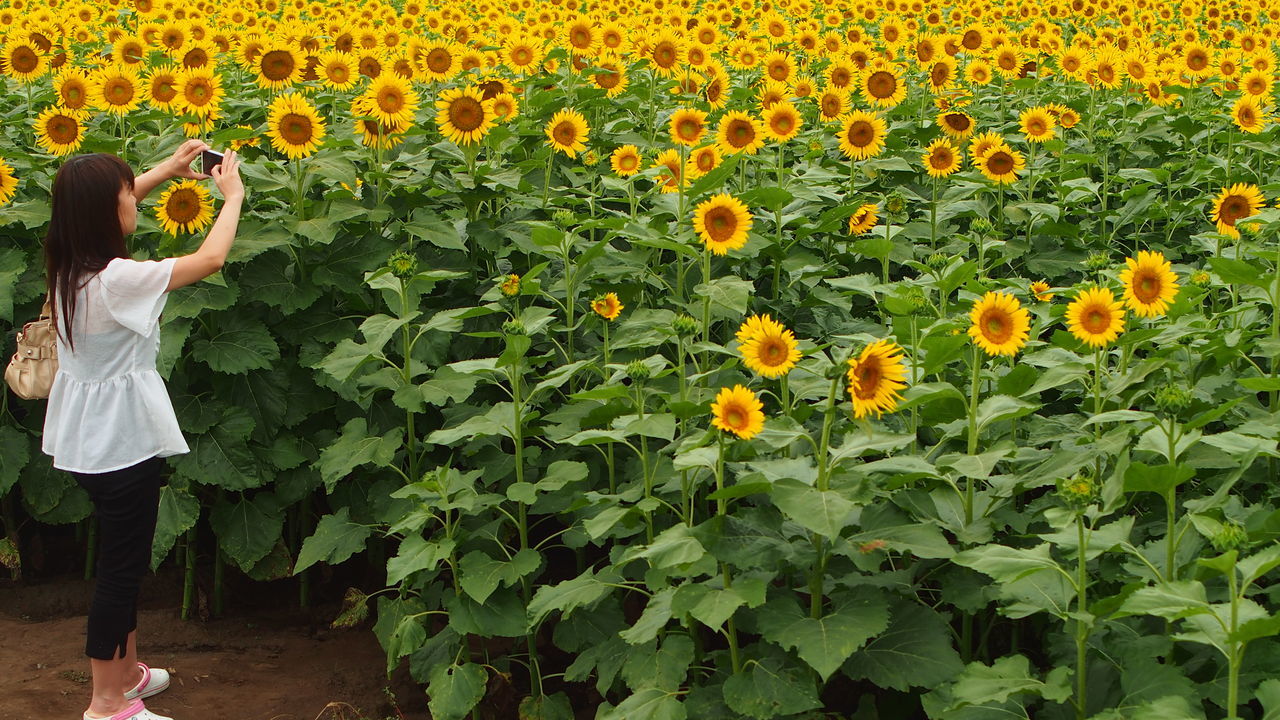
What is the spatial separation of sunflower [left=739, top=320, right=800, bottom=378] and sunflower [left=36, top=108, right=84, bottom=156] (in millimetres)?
3126

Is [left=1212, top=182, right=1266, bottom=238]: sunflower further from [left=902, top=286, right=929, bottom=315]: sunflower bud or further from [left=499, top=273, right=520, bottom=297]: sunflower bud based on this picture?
[left=499, top=273, right=520, bottom=297]: sunflower bud

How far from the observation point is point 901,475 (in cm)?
323

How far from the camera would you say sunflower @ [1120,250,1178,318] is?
11.2 feet

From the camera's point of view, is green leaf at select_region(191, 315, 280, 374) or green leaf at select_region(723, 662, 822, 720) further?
green leaf at select_region(191, 315, 280, 374)

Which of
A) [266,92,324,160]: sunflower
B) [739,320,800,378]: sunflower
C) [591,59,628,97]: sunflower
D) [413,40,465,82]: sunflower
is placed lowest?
[739,320,800,378]: sunflower

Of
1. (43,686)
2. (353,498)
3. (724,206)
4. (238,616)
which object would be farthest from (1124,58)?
(43,686)

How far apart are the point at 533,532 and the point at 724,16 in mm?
5169

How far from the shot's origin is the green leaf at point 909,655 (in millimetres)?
3098

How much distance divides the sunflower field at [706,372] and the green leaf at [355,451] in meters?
0.02

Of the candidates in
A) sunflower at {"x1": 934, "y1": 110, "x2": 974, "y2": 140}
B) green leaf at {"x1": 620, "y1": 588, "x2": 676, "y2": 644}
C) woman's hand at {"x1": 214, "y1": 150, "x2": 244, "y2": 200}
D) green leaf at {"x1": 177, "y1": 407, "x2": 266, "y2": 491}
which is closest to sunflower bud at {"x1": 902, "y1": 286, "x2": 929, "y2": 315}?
green leaf at {"x1": 620, "y1": 588, "x2": 676, "y2": 644}

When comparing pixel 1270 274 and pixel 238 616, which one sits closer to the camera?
pixel 1270 274

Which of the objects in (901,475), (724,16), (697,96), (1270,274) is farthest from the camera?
(724,16)

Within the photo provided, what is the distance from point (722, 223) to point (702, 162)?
0.60 meters

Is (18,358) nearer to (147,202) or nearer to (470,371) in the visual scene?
(147,202)
